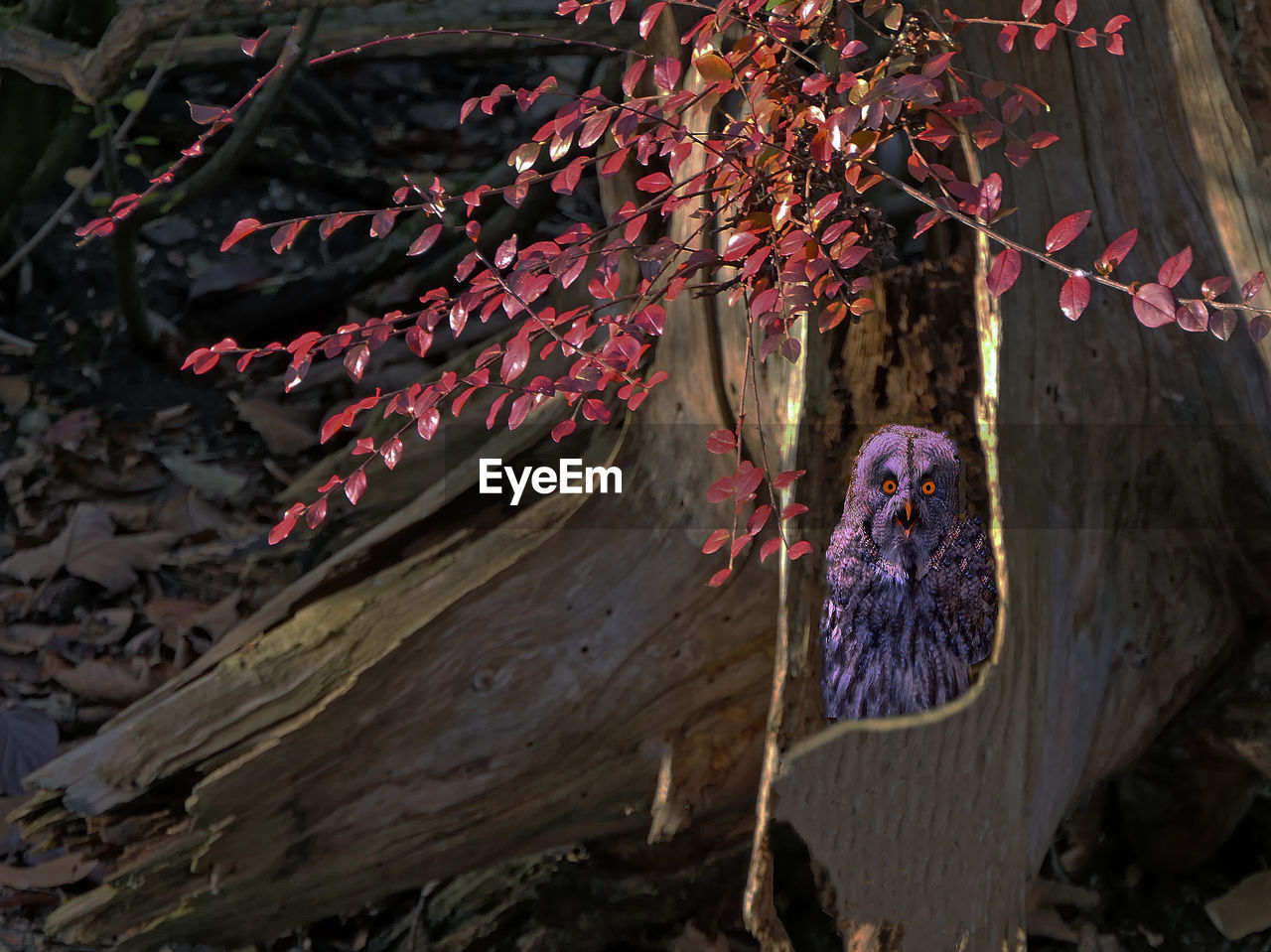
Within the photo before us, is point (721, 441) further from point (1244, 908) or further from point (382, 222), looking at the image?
point (1244, 908)

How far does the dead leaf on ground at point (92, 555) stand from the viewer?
10.7 feet

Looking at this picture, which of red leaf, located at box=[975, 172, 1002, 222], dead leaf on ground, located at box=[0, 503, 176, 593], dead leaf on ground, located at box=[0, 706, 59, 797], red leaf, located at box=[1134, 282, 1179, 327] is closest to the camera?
red leaf, located at box=[1134, 282, 1179, 327]

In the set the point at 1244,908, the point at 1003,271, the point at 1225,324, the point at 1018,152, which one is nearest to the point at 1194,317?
the point at 1225,324

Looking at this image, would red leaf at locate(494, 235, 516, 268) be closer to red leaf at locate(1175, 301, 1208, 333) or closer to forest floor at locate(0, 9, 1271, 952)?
red leaf at locate(1175, 301, 1208, 333)

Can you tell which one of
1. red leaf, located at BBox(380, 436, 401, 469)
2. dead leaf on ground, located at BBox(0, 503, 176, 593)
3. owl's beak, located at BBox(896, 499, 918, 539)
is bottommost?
dead leaf on ground, located at BBox(0, 503, 176, 593)

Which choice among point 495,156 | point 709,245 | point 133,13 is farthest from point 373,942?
point 495,156

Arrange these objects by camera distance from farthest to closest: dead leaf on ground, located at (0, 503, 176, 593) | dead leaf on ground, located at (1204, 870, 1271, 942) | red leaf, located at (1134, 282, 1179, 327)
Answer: dead leaf on ground, located at (0, 503, 176, 593) → dead leaf on ground, located at (1204, 870, 1271, 942) → red leaf, located at (1134, 282, 1179, 327)

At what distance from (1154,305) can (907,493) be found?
0.54 m

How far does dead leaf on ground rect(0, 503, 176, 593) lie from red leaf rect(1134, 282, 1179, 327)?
2930 mm

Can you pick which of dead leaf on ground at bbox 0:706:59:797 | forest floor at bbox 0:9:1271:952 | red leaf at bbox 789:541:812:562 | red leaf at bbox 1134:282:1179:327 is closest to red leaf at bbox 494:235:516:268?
red leaf at bbox 789:541:812:562

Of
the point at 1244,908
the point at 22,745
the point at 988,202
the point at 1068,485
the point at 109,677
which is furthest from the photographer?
the point at 109,677

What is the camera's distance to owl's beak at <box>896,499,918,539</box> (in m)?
1.72

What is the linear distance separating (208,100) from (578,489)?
3.21 metres

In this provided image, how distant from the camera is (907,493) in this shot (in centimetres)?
172
